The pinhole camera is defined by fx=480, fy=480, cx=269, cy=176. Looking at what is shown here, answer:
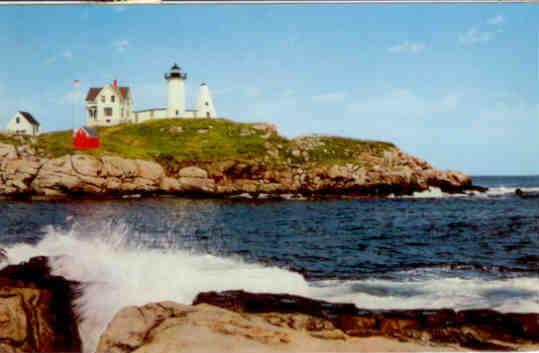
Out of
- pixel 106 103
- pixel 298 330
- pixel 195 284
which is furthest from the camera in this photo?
pixel 106 103

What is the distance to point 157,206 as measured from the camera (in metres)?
9.10

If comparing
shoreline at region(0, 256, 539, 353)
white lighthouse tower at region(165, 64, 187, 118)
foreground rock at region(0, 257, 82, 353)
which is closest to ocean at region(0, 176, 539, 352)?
foreground rock at region(0, 257, 82, 353)

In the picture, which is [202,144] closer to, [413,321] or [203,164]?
[203,164]

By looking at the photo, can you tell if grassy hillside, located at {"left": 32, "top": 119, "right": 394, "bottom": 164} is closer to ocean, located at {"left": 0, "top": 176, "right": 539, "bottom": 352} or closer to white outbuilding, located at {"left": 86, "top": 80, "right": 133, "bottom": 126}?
white outbuilding, located at {"left": 86, "top": 80, "right": 133, "bottom": 126}

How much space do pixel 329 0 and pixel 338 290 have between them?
2.86 m

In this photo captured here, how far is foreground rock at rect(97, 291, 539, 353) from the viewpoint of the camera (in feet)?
11.9

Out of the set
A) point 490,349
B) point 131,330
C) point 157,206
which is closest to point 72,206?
point 157,206

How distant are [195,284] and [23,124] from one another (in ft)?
8.87

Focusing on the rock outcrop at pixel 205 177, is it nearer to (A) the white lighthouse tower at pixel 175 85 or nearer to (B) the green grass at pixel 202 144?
(B) the green grass at pixel 202 144

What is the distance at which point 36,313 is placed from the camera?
157 inches

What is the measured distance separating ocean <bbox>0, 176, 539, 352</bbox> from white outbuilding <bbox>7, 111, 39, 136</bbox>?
1096 millimetres

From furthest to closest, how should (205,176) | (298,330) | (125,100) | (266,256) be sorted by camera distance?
(205,176)
(266,256)
(125,100)
(298,330)

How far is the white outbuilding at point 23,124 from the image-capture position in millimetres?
5180

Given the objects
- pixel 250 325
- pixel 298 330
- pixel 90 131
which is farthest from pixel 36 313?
pixel 90 131
